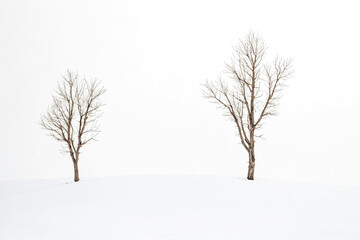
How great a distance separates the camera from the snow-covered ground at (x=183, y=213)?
9438 millimetres

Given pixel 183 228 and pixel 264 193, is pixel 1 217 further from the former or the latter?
pixel 264 193

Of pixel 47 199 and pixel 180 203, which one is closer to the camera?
pixel 180 203

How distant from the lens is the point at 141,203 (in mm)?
13133

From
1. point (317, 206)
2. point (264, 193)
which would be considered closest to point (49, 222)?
point (264, 193)

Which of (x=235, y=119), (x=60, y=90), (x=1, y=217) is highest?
(x=60, y=90)

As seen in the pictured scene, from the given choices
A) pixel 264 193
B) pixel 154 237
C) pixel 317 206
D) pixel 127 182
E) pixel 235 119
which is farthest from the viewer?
pixel 235 119

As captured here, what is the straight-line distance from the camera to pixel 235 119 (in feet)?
65.4

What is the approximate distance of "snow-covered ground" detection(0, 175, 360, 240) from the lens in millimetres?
9438

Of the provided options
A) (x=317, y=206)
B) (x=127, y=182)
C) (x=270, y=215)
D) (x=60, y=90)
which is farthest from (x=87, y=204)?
(x=60, y=90)

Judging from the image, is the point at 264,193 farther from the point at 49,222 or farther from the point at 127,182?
the point at 49,222

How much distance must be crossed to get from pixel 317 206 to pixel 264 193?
2.59 m

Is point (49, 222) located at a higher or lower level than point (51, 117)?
lower

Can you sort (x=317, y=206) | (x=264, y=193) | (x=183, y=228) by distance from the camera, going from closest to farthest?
(x=183, y=228) → (x=317, y=206) → (x=264, y=193)

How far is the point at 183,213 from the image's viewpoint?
451 inches
